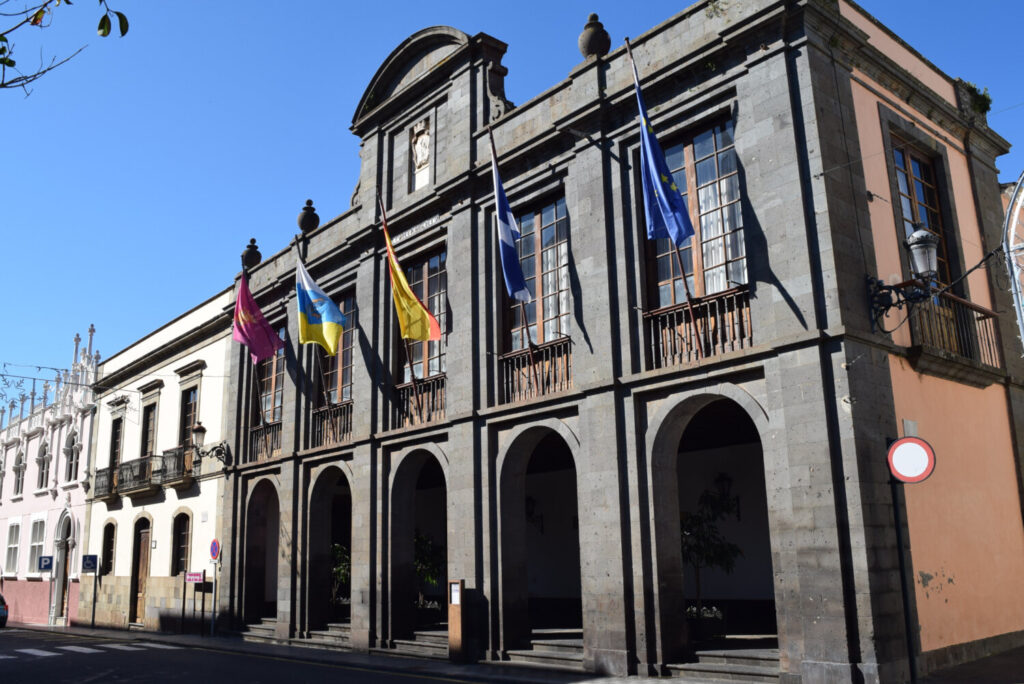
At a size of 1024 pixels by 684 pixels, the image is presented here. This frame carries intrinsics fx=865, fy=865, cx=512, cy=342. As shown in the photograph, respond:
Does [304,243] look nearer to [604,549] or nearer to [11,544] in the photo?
[604,549]

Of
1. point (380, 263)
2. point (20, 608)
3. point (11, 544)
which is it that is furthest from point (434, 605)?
point (11, 544)

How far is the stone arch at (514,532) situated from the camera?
13797 mm

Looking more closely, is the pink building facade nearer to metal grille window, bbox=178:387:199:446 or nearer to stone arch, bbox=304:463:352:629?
metal grille window, bbox=178:387:199:446

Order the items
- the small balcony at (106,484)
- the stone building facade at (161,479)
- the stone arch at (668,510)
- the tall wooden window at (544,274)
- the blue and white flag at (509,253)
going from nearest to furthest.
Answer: the stone arch at (668,510), the blue and white flag at (509,253), the tall wooden window at (544,274), the stone building facade at (161,479), the small balcony at (106,484)

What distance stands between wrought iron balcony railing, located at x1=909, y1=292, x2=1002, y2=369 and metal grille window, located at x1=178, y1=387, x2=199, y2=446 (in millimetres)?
19660

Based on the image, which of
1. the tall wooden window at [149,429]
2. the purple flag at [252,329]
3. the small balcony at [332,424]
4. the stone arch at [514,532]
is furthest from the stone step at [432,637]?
the tall wooden window at [149,429]

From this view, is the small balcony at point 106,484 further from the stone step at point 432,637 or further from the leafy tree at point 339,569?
the stone step at point 432,637

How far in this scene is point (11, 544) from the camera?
119 feet

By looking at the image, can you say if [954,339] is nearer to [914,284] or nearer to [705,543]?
[914,284]

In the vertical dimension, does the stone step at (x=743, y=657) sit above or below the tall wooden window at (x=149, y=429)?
below

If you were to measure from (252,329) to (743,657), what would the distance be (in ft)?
45.8

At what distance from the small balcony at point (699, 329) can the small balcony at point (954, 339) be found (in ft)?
7.01

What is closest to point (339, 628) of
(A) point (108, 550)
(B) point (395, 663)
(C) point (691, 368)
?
(B) point (395, 663)

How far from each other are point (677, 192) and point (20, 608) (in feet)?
109
